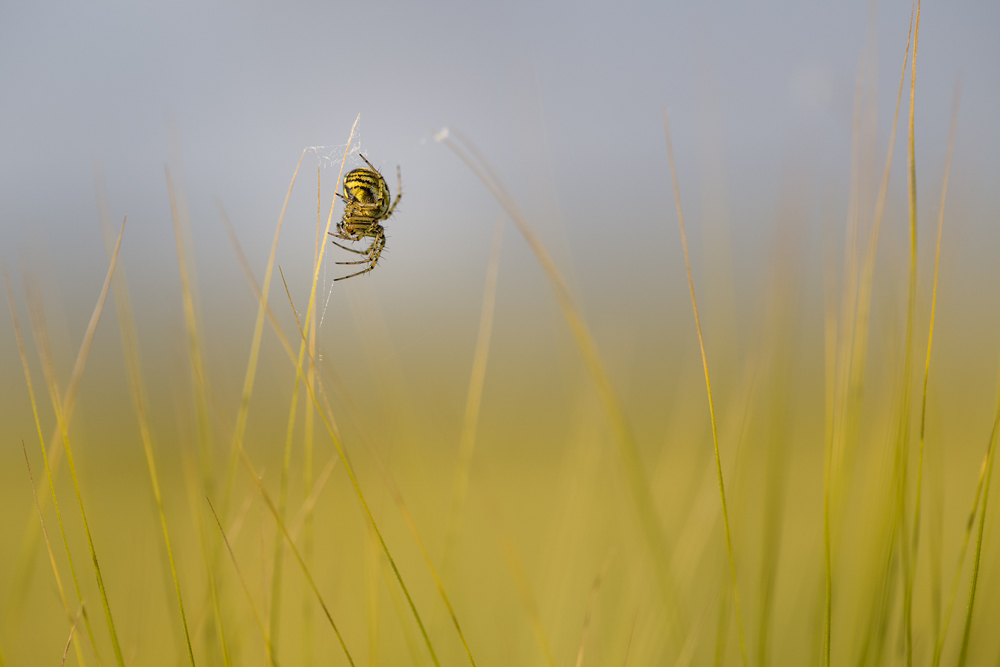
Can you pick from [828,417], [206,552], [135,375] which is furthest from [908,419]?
[135,375]

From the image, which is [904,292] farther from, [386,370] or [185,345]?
[185,345]

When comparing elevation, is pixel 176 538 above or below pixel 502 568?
above

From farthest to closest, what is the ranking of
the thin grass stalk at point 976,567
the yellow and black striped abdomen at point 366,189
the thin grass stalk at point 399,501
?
the yellow and black striped abdomen at point 366,189 → the thin grass stalk at point 399,501 → the thin grass stalk at point 976,567

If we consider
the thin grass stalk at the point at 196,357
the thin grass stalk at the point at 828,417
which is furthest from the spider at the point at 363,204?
the thin grass stalk at the point at 828,417

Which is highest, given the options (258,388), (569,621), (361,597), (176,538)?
(258,388)

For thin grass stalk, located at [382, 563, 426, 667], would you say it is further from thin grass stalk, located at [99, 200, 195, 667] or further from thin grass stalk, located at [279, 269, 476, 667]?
thin grass stalk, located at [99, 200, 195, 667]

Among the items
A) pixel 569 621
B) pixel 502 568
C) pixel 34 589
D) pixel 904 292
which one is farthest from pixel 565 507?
pixel 34 589

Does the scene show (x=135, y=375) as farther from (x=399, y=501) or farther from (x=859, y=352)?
(x=859, y=352)

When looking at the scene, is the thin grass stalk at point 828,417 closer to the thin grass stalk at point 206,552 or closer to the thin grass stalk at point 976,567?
the thin grass stalk at point 976,567

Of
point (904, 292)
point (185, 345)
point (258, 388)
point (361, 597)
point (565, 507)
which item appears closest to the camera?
point (904, 292)

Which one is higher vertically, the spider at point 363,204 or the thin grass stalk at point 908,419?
the spider at point 363,204

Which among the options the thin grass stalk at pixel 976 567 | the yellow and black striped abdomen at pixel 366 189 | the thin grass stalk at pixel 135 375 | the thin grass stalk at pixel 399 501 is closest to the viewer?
the thin grass stalk at pixel 976 567
